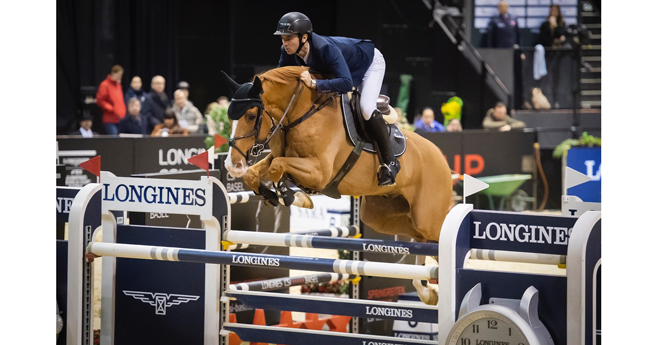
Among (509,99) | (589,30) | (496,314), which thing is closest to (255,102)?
(496,314)

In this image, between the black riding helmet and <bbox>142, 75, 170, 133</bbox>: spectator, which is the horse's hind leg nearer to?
the black riding helmet

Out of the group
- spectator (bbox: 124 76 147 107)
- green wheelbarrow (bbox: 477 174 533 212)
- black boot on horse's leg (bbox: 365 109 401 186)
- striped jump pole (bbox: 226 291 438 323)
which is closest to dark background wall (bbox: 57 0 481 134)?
spectator (bbox: 124 76 147 107)

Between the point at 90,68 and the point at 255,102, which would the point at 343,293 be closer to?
the point at 255,102

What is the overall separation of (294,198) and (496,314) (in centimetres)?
140

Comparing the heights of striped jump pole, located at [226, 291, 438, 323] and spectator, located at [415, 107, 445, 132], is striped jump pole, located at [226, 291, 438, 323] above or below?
below

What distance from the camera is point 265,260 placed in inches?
123

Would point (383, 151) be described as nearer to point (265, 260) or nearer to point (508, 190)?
point (265, 260)

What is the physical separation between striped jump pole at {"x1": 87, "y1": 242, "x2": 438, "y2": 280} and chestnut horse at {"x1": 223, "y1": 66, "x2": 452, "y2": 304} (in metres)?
0.51

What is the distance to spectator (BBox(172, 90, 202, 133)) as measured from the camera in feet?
30.2

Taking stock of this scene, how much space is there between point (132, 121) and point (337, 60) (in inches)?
222

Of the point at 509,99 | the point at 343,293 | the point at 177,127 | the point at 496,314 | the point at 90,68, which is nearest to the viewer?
the point at 496,314

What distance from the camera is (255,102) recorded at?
11.6 ft

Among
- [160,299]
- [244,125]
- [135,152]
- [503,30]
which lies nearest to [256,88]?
[244,125]

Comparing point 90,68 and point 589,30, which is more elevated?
point 589,30
